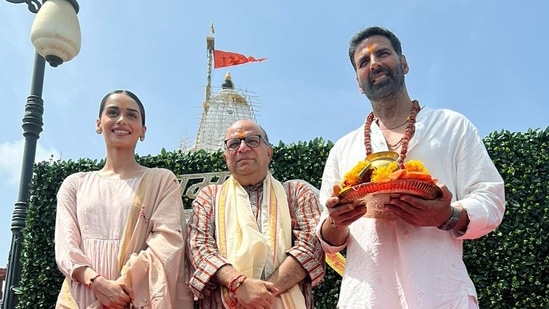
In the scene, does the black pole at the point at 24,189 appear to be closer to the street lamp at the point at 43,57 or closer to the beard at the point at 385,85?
the street lamp at the point at 43,57

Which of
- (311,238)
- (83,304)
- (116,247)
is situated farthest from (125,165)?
(311,238)

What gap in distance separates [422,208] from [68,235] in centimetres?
203

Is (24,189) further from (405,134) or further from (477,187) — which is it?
(477,187)

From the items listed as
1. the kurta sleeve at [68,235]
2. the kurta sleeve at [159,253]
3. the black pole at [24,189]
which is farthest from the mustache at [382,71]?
the black pole at [24,189]

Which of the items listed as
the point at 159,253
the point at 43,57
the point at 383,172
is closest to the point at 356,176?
the point at 383,172

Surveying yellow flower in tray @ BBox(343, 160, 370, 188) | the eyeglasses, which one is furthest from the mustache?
the eyeglasses

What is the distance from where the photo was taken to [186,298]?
3.10 m

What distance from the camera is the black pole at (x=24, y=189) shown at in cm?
493

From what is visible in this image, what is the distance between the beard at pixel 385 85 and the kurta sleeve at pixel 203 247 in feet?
3.75

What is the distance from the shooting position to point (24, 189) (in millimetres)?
5039

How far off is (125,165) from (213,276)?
3.34 ft

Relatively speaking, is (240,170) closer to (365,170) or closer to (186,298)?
(186,298)

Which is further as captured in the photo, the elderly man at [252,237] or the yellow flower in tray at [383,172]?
the elderly man at [252,237]

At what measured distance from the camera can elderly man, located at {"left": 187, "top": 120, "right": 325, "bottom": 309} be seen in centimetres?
288
